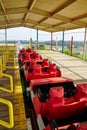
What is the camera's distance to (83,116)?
2619 millimetres

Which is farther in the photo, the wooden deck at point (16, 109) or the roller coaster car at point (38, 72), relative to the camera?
the roller coaster car at point (38, 72)

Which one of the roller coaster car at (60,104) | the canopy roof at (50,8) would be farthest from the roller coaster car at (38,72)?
the canopy roof at (50,8)

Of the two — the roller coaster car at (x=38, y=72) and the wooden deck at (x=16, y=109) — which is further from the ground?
the roller coaster car at (x=38, y=72)

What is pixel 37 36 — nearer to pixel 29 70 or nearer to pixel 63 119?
pixel 29 70

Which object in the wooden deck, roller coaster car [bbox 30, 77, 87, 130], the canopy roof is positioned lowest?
the wooden deck

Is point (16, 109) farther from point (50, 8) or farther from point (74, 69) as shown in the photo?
point (50, 8)

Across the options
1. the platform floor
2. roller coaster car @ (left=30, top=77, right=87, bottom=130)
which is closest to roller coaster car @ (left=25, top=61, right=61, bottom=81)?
the platform floor

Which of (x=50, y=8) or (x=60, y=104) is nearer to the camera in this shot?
(x=60, y=104)

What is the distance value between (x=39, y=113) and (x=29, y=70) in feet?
7.38

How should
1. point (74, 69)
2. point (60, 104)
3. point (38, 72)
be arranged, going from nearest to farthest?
point (60, 104), point (38, 72), point (74, 69)

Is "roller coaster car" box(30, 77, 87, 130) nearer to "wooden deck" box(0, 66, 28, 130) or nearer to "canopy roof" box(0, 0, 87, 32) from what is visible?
"wooden deck" box(0, 66, 28, 130)

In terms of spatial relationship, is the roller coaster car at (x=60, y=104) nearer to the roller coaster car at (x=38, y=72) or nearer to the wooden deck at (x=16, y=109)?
the wooden deck at (x=16, y=109)

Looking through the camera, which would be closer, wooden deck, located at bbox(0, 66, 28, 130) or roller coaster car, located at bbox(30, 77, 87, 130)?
roller coaster car, located at bbox(30, 77, 87, 130)

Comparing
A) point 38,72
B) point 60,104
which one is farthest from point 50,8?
point 60,104
